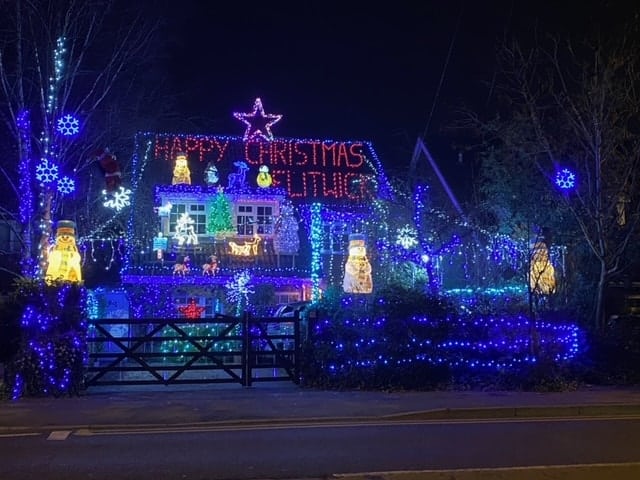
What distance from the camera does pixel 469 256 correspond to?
822 inches

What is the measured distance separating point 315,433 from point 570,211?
10.7 metres

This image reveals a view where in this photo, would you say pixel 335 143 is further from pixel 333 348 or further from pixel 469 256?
pixel 333 348

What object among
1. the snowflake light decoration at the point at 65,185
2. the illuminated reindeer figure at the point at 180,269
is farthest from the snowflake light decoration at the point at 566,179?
the snowflake light decoration at the point at 65,185

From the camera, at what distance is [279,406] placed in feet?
37.9

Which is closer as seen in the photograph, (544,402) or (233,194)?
(544,402)

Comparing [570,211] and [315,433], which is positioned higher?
[570,211]

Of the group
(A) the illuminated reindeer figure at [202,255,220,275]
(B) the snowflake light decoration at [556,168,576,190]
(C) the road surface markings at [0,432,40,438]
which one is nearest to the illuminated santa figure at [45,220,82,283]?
(A) the illuminated reindeer figure at [202,255,220,275]

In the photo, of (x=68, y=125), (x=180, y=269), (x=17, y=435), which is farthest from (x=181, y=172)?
(x=17, y=435)

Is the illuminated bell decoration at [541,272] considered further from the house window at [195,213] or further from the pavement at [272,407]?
the house window at [195,213]

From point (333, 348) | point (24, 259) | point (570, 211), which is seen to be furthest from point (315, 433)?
point (24, 259)

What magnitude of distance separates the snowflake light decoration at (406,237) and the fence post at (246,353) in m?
8.91

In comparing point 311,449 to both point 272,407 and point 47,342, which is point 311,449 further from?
point 47,342

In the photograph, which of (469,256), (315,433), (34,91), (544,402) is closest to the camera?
(315,433)

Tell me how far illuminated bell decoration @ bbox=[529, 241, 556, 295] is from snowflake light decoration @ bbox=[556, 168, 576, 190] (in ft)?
5.93
